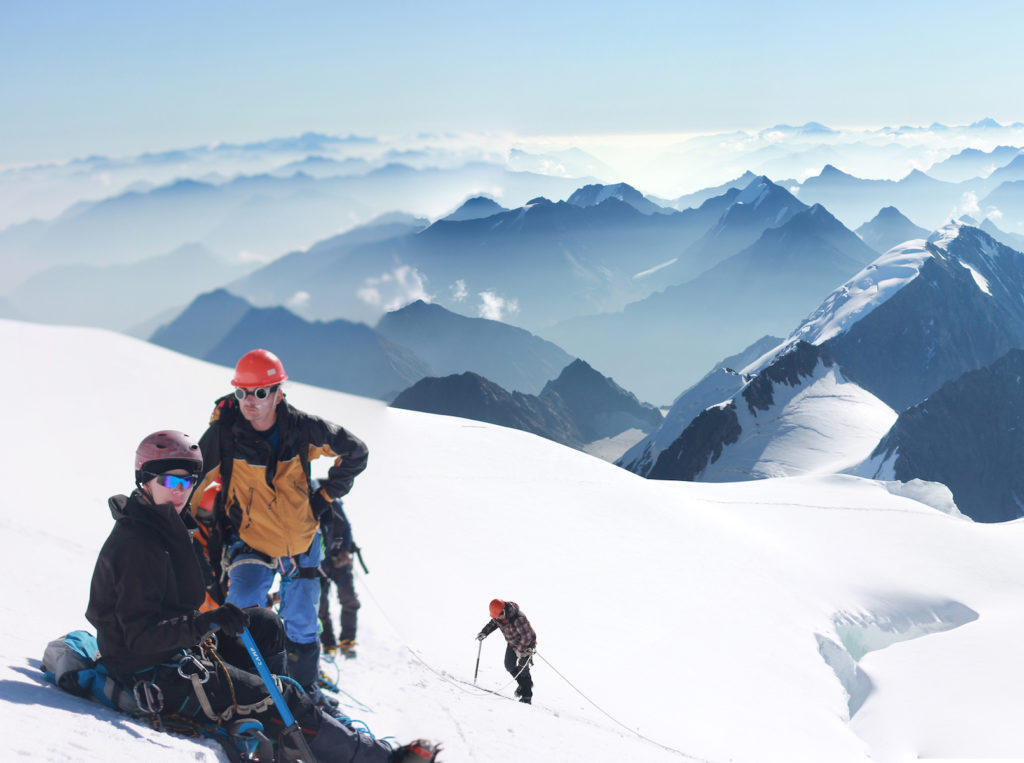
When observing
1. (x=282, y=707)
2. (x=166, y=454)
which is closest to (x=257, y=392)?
(x=166, y=454)

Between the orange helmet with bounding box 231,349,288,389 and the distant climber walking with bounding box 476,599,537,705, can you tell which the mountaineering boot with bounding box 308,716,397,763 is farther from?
the distant climber walking with bounding box 476,599,537,705

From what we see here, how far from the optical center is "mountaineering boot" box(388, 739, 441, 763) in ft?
16.8

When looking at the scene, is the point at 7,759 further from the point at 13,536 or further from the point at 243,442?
the point at 13,536

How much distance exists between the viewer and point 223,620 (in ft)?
16.2

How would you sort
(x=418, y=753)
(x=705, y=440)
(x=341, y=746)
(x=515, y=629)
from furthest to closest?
(x=705, y=440)
(x=515, y=629)
(x=341, y=746)
(x=418, y=753)

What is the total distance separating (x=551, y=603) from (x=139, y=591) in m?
13.2

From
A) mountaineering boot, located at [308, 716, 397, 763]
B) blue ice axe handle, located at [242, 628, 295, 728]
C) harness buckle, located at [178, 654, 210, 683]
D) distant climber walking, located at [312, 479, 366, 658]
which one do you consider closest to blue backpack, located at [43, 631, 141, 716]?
harness buckle, located at [178, 654, 210, 683]

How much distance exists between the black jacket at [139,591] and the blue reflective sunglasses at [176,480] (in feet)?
0.51

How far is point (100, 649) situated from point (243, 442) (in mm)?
2249

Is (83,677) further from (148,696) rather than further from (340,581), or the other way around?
(340,581)

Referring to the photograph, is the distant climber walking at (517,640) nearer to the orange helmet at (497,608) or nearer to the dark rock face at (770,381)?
the orange helmet at (497,608)

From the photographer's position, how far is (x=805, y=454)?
→ 538ft

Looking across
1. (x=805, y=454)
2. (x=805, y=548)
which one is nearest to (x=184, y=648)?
(x=805, y=548)

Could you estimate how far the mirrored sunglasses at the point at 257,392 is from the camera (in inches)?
264
